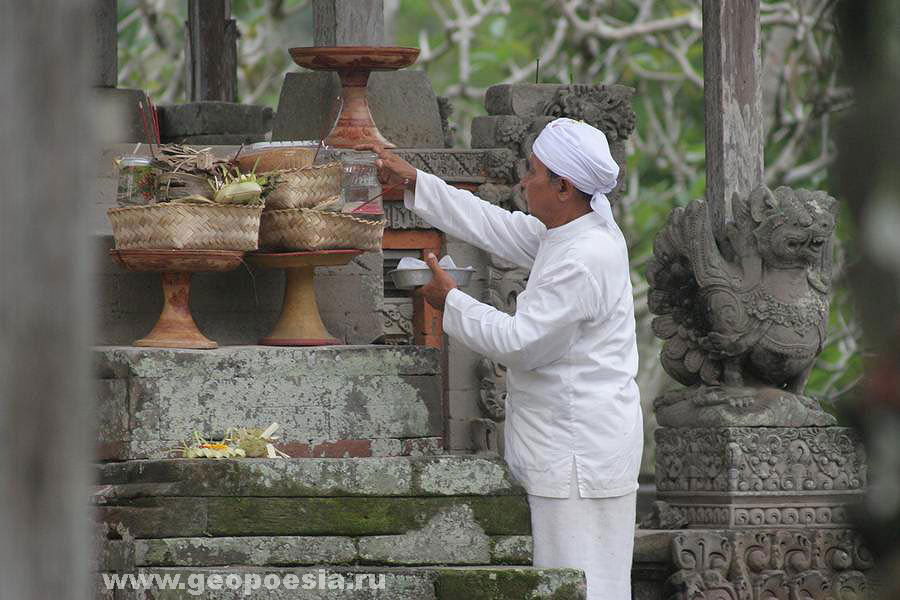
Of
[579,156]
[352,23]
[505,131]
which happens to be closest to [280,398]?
[579,156]

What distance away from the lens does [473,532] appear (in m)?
5.09

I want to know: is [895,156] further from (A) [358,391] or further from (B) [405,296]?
(B) [405,296]

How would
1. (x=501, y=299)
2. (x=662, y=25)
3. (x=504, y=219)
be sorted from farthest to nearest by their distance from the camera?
(x=662, y=25) → (x=501, y=299) → (x=504, y=219)

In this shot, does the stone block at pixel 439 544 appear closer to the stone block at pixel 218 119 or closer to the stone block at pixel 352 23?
the stone block at pixel 352 23

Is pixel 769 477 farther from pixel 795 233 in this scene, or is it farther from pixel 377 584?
pixel 377 584

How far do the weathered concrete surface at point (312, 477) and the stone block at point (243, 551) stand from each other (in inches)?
5.5

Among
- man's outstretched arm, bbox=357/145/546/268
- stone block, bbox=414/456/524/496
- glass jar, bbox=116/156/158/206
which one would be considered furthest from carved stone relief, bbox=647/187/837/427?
glass jar, bbox=116/156/158/206

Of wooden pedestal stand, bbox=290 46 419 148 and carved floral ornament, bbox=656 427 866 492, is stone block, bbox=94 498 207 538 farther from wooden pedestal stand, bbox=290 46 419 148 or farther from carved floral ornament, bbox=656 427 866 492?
carved floral ornament, bbox=656 427 866 492

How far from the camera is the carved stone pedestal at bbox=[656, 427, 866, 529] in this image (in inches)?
260

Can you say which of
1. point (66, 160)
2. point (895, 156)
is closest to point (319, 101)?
point (66, 160)

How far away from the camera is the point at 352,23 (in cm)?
767

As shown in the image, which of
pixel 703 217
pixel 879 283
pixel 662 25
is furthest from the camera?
pixel 662 25

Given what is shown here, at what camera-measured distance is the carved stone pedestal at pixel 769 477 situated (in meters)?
6.61

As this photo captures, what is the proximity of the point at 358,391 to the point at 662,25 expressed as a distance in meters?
10.1
